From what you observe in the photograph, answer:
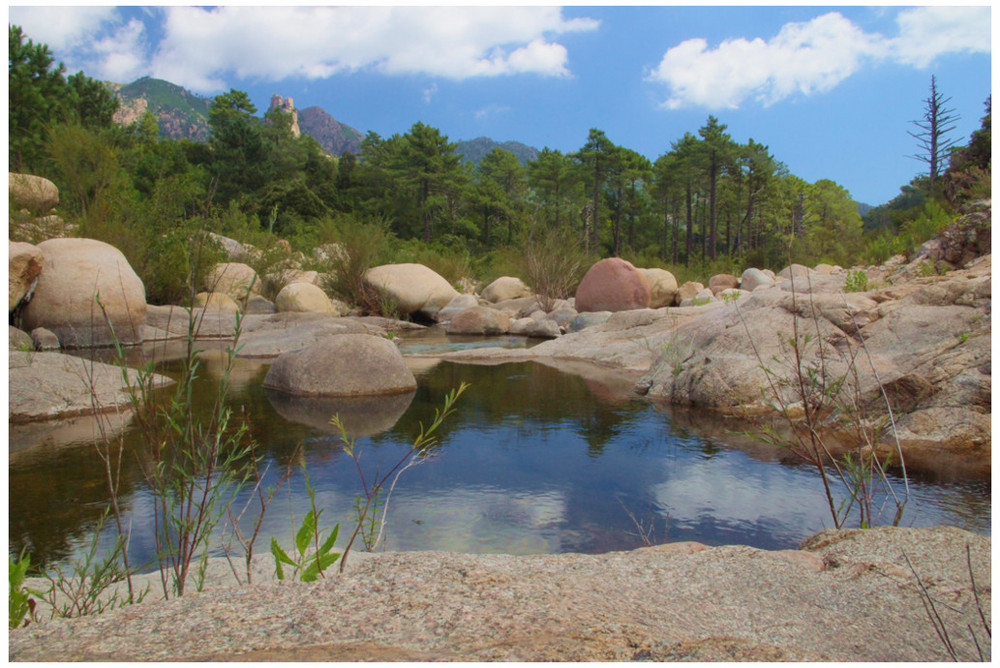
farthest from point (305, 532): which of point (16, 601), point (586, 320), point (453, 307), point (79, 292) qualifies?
point (453, 307)

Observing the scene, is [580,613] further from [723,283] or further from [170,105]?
[170,105]

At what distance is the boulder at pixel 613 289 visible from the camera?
15719 millimetres

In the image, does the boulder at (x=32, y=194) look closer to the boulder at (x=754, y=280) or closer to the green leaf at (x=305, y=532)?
the green leaf at (x=305, y=532)

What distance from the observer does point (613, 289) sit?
15.8 meters

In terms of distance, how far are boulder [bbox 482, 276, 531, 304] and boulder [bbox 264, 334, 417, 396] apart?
13834 millimetres

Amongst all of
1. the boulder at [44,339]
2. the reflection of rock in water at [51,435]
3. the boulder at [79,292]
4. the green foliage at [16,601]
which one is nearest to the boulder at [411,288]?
the boulder at [79,292]

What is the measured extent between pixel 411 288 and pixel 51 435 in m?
12.1

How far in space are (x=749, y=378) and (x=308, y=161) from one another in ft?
159

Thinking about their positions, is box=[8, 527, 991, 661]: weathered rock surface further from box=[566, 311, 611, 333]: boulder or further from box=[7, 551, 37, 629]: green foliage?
box=[566, 311, 611, 333]: boulder

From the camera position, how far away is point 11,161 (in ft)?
80.4

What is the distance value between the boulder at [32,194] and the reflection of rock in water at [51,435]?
9.71 m

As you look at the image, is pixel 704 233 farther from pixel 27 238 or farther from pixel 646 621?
pixel 646 621

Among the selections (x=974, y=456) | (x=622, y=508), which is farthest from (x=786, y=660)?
(x=974, y=456)

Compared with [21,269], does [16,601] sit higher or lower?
lower
